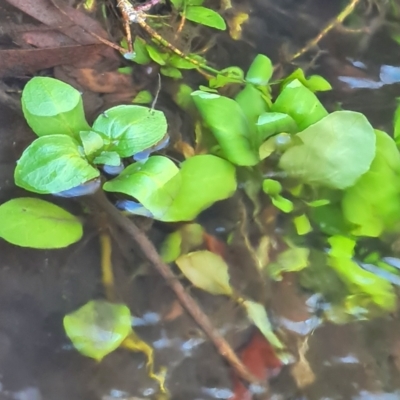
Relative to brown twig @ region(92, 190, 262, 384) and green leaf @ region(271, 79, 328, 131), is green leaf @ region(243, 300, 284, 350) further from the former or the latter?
green leaf @ region(271, 79, 328, 131)

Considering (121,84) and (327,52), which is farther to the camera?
(327,52)

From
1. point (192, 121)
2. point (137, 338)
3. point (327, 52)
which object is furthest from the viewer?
point (327, 52)

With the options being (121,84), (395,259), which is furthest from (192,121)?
(395,259)

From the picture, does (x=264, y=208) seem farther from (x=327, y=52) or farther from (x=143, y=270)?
(x=327, y=52)

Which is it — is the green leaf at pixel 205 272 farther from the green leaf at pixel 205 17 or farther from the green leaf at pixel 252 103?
the green leaf at pixel 205 17

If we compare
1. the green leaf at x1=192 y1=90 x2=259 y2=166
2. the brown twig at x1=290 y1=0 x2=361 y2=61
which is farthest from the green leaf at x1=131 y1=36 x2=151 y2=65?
the brown twig at x1=290 y1=0 x2=361 y2=61

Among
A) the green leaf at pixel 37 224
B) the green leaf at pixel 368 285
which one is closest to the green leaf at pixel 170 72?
the green leaf at pixel 37 224
